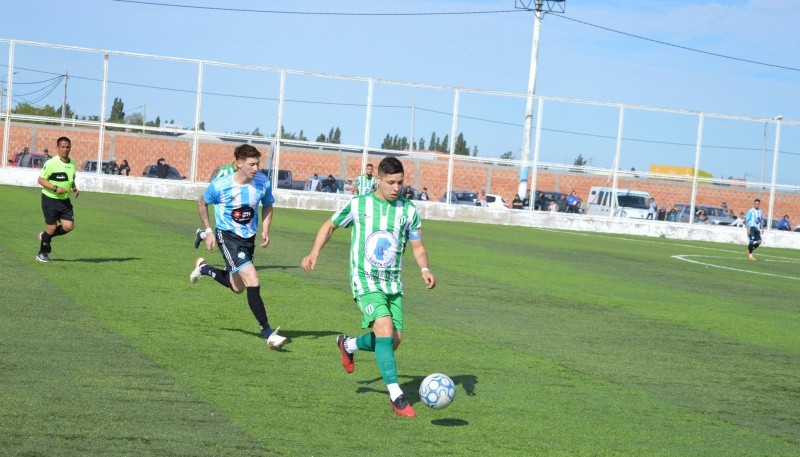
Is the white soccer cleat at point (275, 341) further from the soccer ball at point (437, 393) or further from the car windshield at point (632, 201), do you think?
the car windshield at point (632, 201)

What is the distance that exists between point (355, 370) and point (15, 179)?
31.1 m

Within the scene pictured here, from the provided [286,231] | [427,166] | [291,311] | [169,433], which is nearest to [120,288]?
[291,311]

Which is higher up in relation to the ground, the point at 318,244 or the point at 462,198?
the point at 462,198

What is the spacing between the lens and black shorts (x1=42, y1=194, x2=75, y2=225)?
1505 centimetres

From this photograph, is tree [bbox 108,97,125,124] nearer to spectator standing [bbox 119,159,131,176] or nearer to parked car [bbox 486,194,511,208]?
spectator standing [bbox 119,159,131,176]

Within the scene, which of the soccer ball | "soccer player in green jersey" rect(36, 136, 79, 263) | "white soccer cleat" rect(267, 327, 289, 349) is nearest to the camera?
the soccer ball

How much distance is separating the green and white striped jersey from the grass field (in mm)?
865

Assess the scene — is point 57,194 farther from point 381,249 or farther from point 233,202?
point 381,249

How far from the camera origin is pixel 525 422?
730cm

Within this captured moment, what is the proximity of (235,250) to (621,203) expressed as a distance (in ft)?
118

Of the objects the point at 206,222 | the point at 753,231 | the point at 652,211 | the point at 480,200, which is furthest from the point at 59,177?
the point at 652,211

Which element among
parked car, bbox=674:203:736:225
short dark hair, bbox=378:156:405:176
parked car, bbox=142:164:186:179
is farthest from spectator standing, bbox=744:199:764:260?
short dark hair, bbox=378:156:405:176

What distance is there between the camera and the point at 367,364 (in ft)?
30.1

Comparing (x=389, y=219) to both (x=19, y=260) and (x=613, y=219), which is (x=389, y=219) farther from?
(x=613, y=219)
